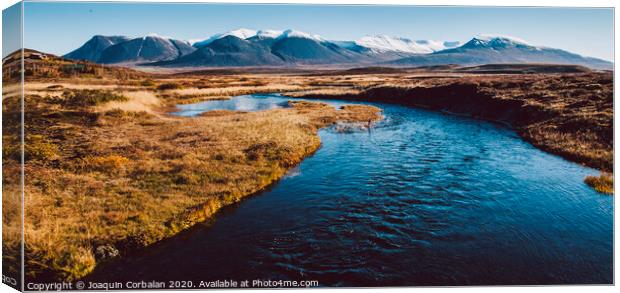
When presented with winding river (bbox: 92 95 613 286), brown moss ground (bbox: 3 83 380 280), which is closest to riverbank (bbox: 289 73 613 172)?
winding river (bbox: 92 95 613 286)

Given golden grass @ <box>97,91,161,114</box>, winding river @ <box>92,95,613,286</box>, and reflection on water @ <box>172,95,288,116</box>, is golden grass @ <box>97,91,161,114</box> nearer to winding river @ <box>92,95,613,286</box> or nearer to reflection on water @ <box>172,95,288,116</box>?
reflection on water @ <box>172,95,288,116</box>

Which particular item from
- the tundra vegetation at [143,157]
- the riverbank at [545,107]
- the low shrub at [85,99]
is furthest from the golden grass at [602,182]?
the low shrub at [85,99]

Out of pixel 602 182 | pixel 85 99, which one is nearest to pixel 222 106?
pixel 85 99

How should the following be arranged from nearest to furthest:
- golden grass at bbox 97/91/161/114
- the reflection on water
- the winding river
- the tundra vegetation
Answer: the winding river, the tundra vegetation, golden grass at bbox 97/91/161/114, the reflection on water

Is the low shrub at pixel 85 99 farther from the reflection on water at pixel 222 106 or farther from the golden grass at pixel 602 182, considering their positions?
the golden grass at pixel 602 182

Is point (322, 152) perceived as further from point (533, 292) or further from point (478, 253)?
point (533, 292)

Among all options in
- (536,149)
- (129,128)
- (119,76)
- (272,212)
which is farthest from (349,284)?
(119,76)
